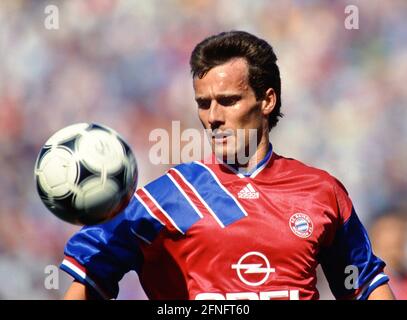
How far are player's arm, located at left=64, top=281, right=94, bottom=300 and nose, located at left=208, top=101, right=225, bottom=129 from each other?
3.36 feet

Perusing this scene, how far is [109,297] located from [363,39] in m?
4.69

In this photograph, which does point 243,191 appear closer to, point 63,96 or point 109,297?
point 109,297

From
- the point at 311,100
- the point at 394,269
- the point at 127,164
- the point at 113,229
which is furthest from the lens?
the point at 311,100

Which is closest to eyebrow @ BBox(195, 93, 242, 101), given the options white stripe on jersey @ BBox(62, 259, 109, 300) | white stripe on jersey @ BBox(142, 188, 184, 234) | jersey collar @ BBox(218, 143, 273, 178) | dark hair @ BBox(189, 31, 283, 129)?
dark hair @ BBox(189, 31, 283, 129)

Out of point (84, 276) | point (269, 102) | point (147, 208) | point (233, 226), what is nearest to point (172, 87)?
point (269, 102)

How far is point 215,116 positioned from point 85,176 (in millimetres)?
785

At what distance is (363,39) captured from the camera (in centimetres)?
765

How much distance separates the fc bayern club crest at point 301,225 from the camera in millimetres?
3879

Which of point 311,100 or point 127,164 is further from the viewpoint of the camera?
point 311,100

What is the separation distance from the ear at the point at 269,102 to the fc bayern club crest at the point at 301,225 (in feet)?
2.11

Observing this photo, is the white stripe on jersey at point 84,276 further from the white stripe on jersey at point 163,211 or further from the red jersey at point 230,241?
the white stripe on jersey at point 163,211

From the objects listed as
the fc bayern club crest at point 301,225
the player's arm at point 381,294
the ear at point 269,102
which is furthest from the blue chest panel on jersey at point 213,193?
the player's arm at point 381,294
